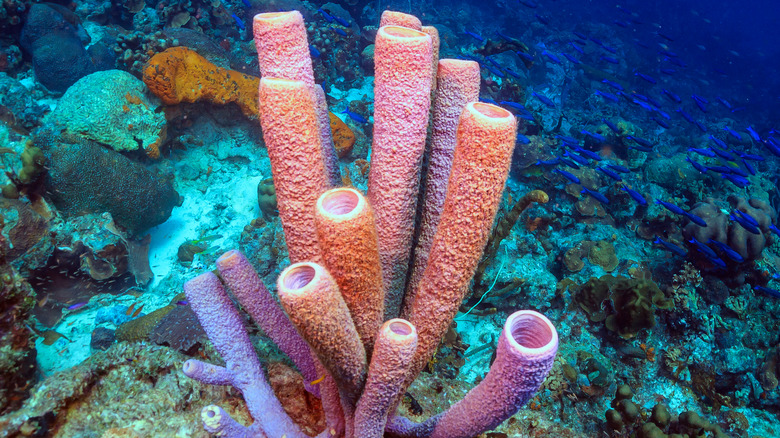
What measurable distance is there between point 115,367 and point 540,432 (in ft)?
7.63

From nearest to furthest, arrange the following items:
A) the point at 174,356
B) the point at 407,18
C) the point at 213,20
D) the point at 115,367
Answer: the point at 407,18 → the point at 115,367 → the point at 174,356 → the point at 213,20

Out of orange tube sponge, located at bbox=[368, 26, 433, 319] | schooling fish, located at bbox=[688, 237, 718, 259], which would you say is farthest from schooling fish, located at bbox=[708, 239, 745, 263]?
orange tube sponge, located at bbox=[368, 26, 433, 319]

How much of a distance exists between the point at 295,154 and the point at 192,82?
591cm

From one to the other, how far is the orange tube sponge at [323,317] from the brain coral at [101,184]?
16.2ft

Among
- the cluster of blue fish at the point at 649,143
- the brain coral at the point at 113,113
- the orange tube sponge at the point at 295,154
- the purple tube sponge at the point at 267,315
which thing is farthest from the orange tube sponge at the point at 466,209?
the cluster of blue fish at the point at 649,143

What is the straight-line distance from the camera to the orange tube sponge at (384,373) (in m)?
1.11

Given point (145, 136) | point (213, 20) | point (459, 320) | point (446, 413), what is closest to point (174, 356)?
point (446, 413)

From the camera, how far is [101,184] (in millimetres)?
4629

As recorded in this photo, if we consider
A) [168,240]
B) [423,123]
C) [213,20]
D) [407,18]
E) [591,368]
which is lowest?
[168,240]

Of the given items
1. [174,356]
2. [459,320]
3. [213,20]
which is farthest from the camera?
[213,20]

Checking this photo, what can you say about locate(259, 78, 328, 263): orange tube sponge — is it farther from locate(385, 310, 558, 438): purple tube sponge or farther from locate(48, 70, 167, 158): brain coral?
locate(48, 70, 167, 158): brain coral

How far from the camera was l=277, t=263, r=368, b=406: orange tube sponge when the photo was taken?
3.30ft

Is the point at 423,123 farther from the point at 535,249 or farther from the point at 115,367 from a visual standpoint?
the point at 535,249

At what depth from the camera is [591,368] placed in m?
3.81
